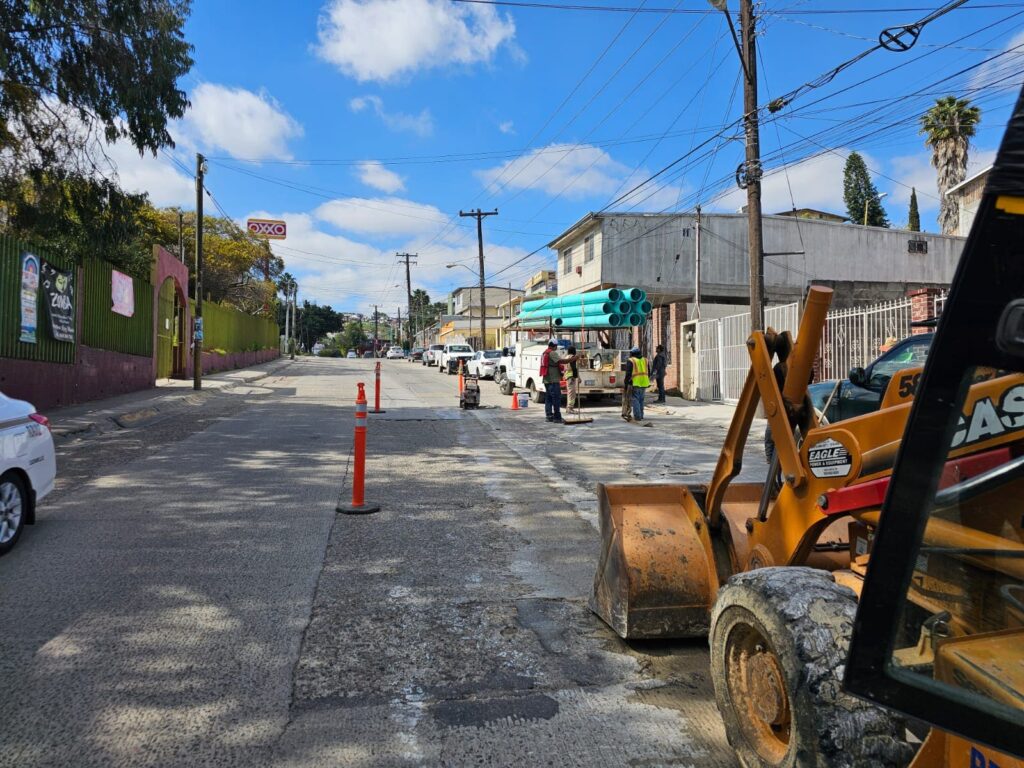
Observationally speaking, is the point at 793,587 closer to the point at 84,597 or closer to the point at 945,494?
the point at 945,494

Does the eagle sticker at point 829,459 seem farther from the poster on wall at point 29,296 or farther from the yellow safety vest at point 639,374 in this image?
the poster on wall at point 29,296

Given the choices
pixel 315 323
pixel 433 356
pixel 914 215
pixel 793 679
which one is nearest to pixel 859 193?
pixel 914 215

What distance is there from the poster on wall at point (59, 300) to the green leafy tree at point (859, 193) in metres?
53.8

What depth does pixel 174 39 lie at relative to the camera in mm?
12672

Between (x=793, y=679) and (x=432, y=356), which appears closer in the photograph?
(x=793, y=679)

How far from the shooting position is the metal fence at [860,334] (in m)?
15.2

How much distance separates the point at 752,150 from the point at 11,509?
14.4 metres

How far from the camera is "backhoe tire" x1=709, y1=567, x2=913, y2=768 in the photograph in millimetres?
2258

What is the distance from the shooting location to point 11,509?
6.00 meters

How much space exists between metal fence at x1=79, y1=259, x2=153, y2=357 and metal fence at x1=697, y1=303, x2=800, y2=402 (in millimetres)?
15558

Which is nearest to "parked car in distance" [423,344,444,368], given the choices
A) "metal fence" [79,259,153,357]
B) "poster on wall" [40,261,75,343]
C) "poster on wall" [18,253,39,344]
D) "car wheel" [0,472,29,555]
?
"metal fence" [79,259,153,357]

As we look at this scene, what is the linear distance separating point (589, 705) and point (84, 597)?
345 centimetres

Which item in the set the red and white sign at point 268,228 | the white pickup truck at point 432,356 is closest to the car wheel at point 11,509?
the white pickup truck at point 432,356

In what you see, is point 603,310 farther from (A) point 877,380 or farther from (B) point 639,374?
(A) point 877,380
